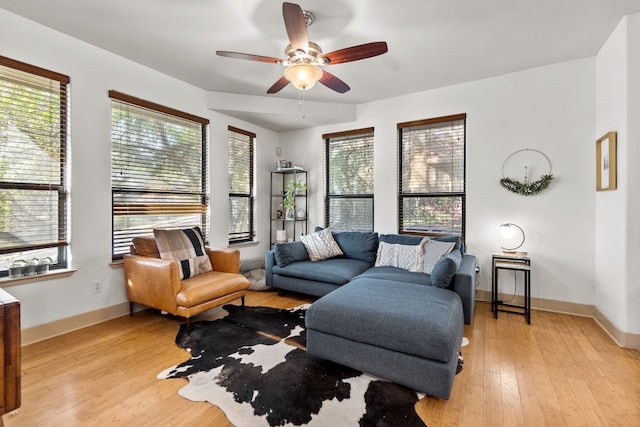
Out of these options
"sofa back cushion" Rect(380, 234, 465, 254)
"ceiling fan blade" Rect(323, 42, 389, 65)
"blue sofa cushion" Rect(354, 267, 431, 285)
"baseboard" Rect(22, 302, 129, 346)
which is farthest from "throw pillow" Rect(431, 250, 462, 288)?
"baseboard" Rect(22, 302, 129, 346)

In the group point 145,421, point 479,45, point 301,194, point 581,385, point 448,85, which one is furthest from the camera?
point 301,194

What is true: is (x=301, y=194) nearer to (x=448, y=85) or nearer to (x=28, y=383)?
(x=448, y=85)

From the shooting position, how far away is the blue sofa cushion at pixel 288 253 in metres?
3.76

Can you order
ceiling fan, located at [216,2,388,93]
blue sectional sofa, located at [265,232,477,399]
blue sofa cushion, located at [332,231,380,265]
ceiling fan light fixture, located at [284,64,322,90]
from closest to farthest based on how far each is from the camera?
blue sectional sofa, located at [265,232,477,399]
ceiling fan, located at [216,2,388,93]
ceiling fan light fixture, located at [284,64,322,90]
blue sofa cushion, located at [332,231,380,265]

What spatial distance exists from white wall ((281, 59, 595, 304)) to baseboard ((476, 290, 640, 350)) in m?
0.07

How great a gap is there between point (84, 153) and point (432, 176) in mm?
4027

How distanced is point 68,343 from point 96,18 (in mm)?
2796

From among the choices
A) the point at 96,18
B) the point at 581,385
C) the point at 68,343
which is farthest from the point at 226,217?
the point at 581,385

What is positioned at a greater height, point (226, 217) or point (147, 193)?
point (147, 193)

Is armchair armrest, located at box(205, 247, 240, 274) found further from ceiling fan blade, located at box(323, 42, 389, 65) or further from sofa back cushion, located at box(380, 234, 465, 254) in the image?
ceiling fan blade, located at box(323, 42, 389, 65)

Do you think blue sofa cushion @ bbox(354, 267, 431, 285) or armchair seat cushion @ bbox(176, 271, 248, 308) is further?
blue sofa cushion @ bbox(354, 267, 431, 285)

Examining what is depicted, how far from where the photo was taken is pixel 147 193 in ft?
11.2

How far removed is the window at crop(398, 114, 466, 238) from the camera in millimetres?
3842

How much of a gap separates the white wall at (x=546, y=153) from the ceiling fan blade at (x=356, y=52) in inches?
81.8
